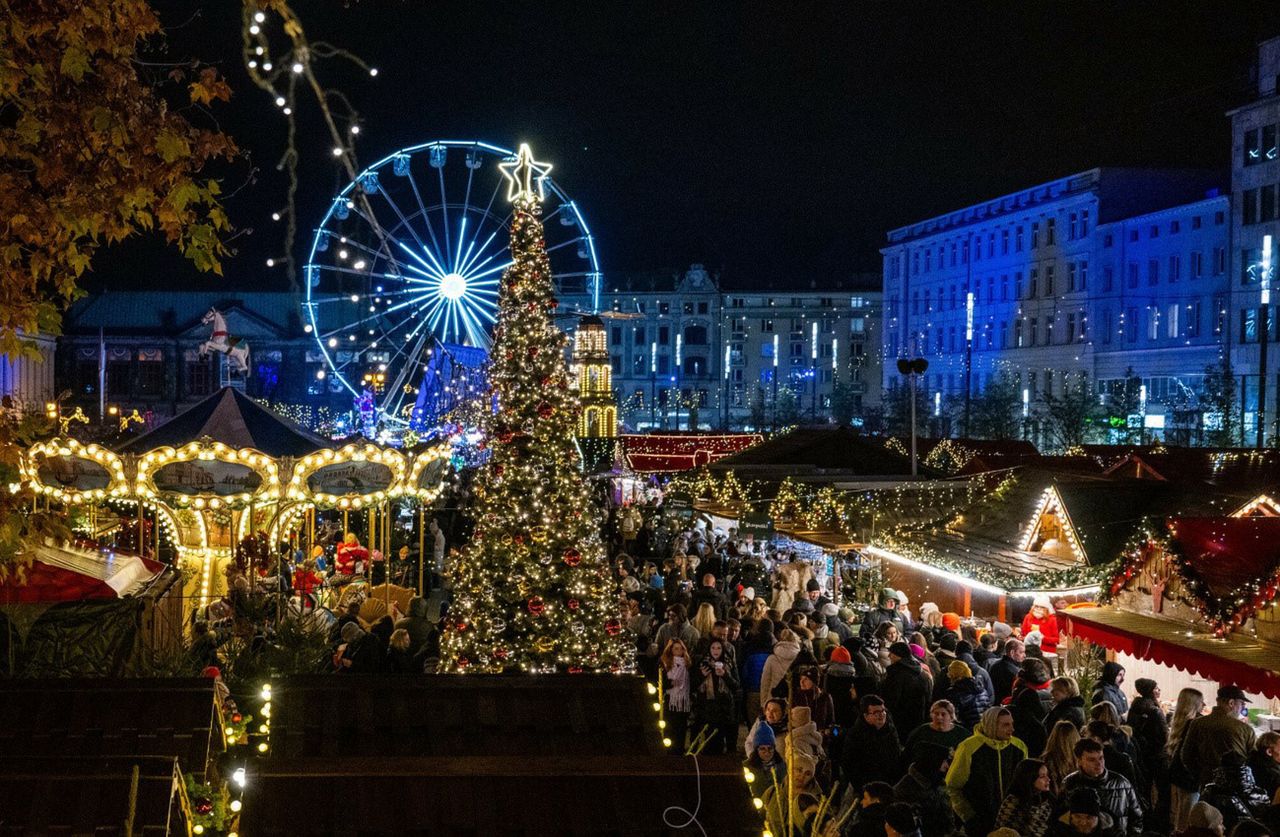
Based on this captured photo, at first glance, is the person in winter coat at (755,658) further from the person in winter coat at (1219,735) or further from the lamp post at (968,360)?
the lamp post at (968,360)

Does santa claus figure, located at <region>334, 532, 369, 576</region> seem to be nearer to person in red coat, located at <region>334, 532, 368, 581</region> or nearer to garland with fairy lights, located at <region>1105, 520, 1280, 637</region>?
person in red coat, located at <region>334, 532, 368, 581</region>

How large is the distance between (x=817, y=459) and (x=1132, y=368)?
41663 millimetres

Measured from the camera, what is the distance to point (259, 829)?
16.9 ft

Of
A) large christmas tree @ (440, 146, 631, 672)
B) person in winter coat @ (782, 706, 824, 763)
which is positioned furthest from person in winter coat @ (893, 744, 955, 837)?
large christmas tree @ (440, 146, 631, 672)

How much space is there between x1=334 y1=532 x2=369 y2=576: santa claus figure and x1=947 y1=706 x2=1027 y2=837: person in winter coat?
14.0 meters

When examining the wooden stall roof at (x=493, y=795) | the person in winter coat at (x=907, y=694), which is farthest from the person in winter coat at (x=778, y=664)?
the wooden stall roof at (x=493, y=795)

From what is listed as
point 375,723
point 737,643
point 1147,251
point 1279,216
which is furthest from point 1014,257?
point 375,723

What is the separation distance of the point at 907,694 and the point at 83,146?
7364mm

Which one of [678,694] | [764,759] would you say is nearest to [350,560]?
[678,694]

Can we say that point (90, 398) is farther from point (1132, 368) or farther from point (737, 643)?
point (737, 643)

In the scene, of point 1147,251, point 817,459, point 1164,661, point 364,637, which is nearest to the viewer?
point 1164,661

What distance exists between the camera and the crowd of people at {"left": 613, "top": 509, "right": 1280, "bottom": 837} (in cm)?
728

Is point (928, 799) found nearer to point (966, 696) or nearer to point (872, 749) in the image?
point (872, 749)

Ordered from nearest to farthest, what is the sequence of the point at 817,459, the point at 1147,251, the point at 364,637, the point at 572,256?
1. the point at 364,637
2. the point at 817,459
3. the point at 1147,251
4. the point at 572,256
